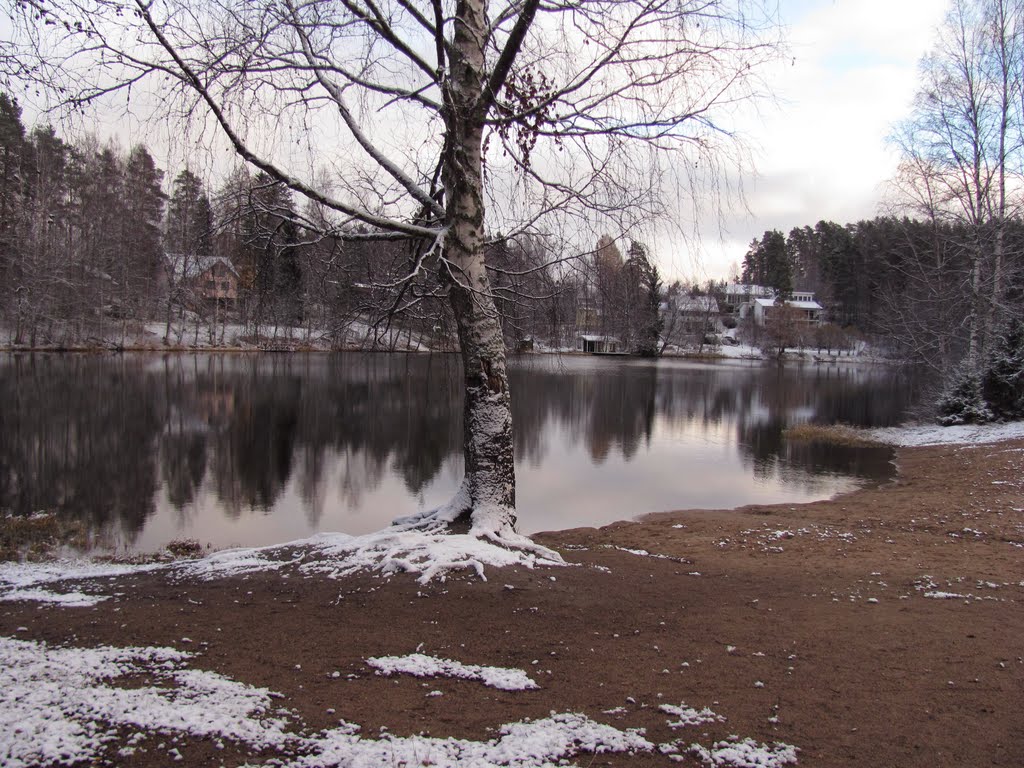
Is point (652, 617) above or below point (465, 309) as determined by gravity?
below

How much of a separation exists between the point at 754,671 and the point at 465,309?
4133 millimetres

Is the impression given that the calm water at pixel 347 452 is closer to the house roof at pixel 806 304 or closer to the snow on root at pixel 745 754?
the snow on root at pixel 745 754

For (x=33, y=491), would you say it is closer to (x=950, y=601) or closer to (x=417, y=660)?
(x=417, y=660)

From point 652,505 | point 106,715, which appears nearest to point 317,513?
point 652,505

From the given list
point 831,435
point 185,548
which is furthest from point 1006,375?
point 185,548

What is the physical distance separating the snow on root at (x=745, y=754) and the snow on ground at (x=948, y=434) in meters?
21.4

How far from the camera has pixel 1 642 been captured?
12.8ft

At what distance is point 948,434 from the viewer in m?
22.2

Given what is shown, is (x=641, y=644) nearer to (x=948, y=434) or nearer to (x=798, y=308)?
(x=948, y=434)

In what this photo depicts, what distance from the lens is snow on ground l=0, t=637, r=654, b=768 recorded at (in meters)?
2.69

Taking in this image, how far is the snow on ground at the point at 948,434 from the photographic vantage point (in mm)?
20391

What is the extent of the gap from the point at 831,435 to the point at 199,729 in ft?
82.4

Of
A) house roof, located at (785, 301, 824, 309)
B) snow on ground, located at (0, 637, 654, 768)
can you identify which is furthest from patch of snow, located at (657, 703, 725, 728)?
house roof, located at (785, 301, 824, 309)

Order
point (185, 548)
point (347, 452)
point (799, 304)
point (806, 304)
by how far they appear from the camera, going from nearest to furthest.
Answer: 1. point (185, 548)
2. point (347, 452)
3. point (799, 304)
4. point (806, 304)
